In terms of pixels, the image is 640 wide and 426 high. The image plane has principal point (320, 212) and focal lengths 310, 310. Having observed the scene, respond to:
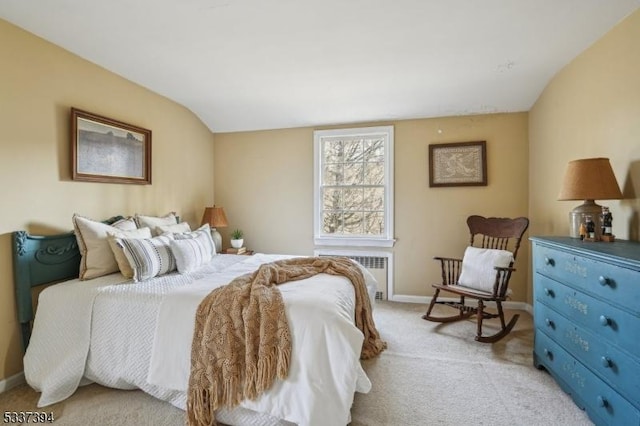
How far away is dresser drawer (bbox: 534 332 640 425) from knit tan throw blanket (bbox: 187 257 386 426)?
1.57m

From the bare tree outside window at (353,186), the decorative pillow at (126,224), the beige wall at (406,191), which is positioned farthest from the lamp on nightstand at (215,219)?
the bare tree outside window at (353,186)

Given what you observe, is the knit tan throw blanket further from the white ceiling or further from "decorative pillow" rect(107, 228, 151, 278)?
the white ceiling

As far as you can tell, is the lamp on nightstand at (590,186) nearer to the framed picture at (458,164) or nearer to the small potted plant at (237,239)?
the framed picture at (458,164)

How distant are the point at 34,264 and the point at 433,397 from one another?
9.10 feet

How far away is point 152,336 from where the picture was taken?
1819 millimetres

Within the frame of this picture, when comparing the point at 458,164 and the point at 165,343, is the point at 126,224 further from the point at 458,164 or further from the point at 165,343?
the point at 458,164

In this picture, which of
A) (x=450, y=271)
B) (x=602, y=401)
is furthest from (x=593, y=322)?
(x=450, y=271)

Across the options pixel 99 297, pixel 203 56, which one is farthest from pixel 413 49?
pixel 99 297

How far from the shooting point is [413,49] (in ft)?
8.03

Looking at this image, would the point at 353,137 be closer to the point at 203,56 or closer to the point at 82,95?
the point at 203,56

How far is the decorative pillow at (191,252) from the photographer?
245 centimetres

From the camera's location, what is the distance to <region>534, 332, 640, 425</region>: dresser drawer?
1.44 m

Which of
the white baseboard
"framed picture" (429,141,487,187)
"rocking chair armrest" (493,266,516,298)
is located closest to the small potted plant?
the white baseboard

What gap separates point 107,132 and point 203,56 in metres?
1.08
